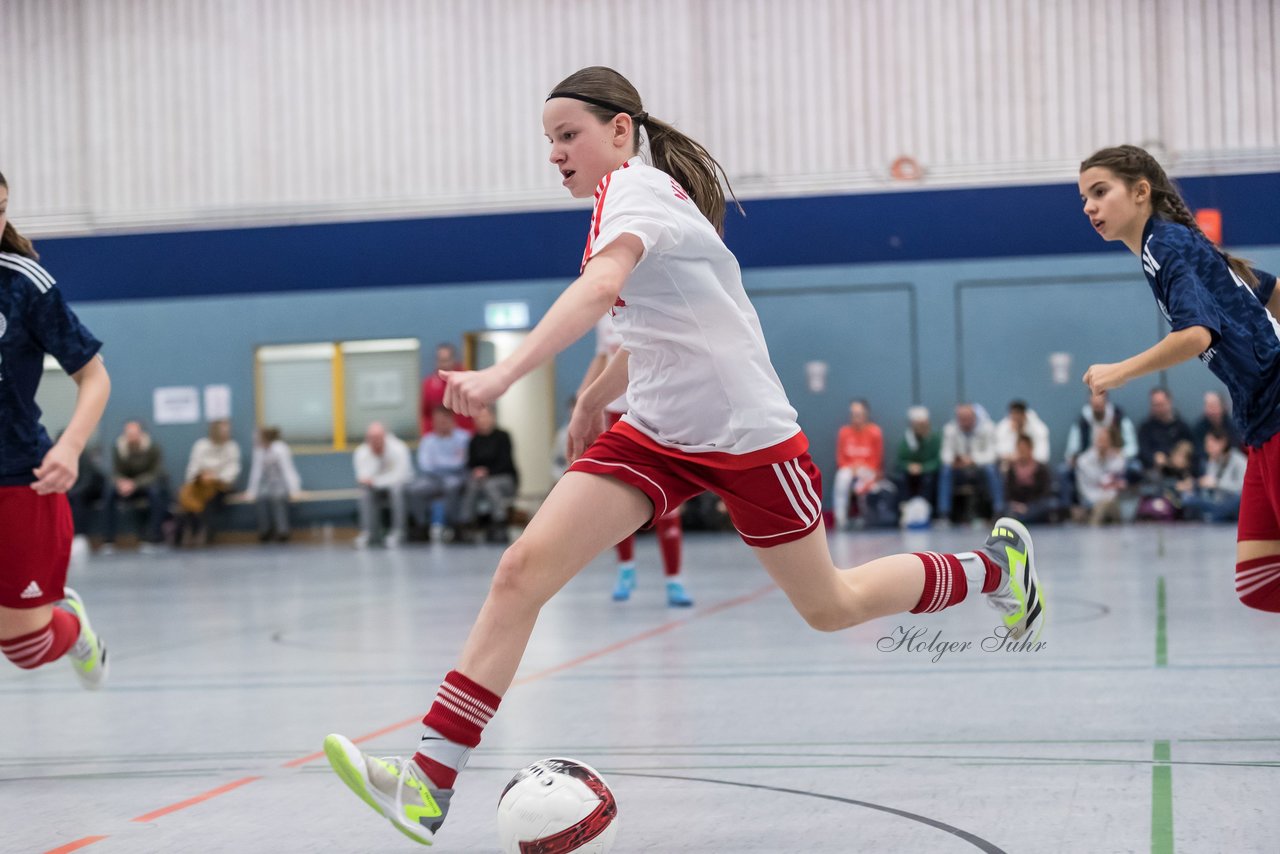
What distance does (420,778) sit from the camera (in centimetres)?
266

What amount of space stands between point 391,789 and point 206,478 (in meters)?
14.7

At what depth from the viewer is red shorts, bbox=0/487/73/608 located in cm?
383

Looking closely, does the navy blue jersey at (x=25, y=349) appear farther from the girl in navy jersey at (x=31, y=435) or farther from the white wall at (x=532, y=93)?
the white wall at (x=532, y=93)

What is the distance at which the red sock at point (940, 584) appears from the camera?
142 inches

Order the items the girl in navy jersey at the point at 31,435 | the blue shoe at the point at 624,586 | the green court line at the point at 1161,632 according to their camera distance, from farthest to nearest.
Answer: the blue shoe at the point at 624,586
the green court line at the point at 1161,632
the girl in navy jersey at the point at 31,435

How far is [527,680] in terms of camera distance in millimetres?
5344

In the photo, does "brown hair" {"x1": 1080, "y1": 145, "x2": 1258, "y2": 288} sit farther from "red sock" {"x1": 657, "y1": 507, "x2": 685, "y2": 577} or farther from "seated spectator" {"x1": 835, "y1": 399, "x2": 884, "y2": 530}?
"seated spectator" {"x1": 835, "y1": 399, "x2": 884, "y2": 530}

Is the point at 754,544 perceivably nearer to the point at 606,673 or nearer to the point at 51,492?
the point at 51,492

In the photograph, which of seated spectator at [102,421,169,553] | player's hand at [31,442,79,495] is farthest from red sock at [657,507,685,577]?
seated spectator at [102,421,169,553]

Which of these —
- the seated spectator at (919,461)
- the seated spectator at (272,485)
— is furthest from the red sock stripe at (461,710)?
the seated spectator at (272,485)

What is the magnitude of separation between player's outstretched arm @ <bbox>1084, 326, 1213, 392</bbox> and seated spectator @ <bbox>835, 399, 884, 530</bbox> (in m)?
11.7

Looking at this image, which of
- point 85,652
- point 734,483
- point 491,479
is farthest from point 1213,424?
point 734,483

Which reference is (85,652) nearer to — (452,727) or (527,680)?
(527,680)

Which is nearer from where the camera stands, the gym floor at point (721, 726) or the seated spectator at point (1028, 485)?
the gym floor at point (721, 726)
